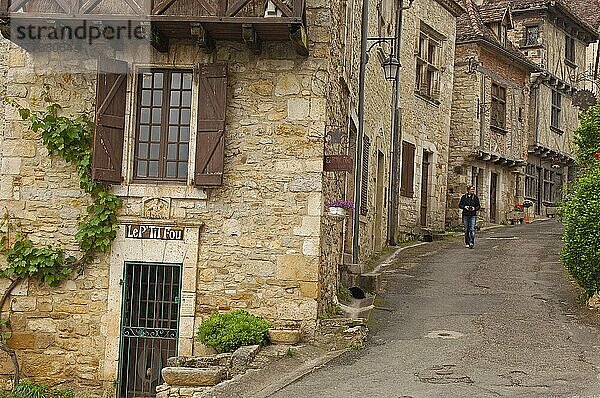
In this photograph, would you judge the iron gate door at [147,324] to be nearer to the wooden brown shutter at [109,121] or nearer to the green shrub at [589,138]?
the wooden brown shutter at [109,121]

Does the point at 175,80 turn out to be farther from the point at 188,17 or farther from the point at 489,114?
the point at 489,114

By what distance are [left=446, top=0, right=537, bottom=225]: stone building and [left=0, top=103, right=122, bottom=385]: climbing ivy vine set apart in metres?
16.0

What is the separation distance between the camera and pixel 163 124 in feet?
39.3

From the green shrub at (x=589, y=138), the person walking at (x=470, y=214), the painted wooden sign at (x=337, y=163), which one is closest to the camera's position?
the painted wooden sign at (x=337, y=163)

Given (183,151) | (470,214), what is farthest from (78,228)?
(470,214)

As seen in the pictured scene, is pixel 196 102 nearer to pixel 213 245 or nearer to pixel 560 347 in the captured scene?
pixel 213 245

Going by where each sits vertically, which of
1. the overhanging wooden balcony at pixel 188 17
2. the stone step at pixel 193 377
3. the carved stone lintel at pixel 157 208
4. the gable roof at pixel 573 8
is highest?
the gable roof at pixel 573 8

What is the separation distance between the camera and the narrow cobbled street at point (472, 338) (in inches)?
368

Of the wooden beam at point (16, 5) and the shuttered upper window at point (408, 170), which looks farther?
the shuttered upper window at point (408, 170)

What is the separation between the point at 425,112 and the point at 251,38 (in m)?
13.3

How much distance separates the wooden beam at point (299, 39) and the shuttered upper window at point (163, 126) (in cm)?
156

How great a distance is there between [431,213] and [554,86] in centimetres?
1005

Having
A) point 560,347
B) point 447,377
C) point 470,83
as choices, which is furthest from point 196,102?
point 470,83

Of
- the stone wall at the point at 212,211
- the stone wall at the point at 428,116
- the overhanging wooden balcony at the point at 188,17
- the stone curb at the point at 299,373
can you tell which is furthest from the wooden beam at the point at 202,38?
the stone wall at the point at 428,116
